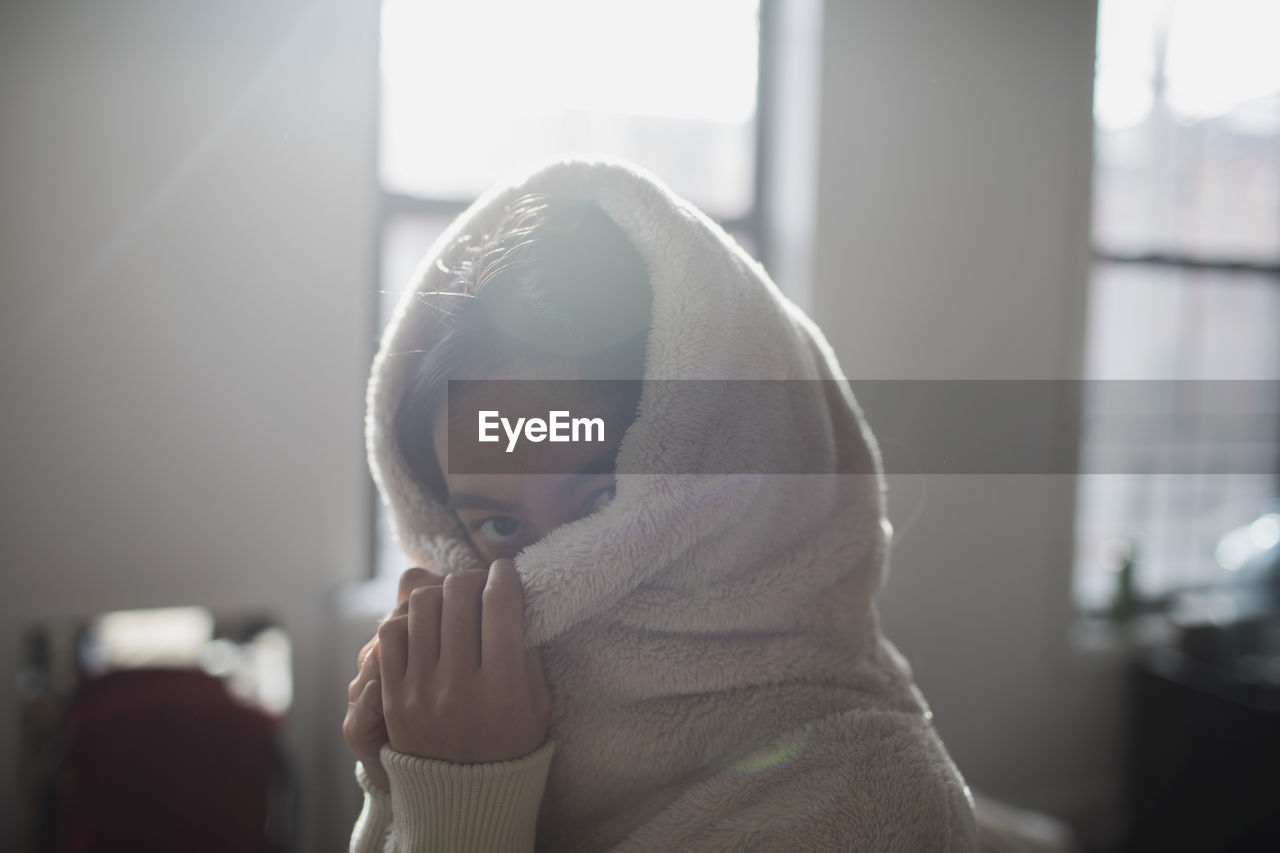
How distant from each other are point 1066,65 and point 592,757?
1.10 metres

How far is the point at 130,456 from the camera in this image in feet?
3.97

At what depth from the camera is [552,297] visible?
466mm

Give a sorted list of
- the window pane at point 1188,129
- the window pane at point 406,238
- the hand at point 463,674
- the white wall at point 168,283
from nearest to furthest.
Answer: the hand at point 463,674
the window pane at point 1188,129
the white wall at point 168,283
the window pane at point 406,238

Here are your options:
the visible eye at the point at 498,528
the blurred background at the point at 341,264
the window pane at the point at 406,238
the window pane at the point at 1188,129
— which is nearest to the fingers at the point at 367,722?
the visible eye at the point at 498,528

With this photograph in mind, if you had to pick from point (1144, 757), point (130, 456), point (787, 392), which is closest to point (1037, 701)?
point (1144, 757)

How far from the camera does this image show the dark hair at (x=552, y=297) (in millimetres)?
465

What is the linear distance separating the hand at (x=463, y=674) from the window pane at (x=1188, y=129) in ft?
3.32

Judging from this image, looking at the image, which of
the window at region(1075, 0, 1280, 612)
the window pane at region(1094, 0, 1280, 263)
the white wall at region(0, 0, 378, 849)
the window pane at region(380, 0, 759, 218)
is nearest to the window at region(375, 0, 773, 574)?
the window pane at region(380, 0, 759, 218)

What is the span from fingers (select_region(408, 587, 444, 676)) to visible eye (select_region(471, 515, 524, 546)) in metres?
0.08

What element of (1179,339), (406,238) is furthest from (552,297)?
(1179,339)

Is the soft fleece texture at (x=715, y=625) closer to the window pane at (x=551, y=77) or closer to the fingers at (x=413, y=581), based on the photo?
the fingers at (x=413, y=581)

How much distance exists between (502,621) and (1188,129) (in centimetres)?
183

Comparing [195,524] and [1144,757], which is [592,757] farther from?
[1144,757]

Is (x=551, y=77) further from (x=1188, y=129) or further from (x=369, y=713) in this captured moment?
(x=1188, y=129)
